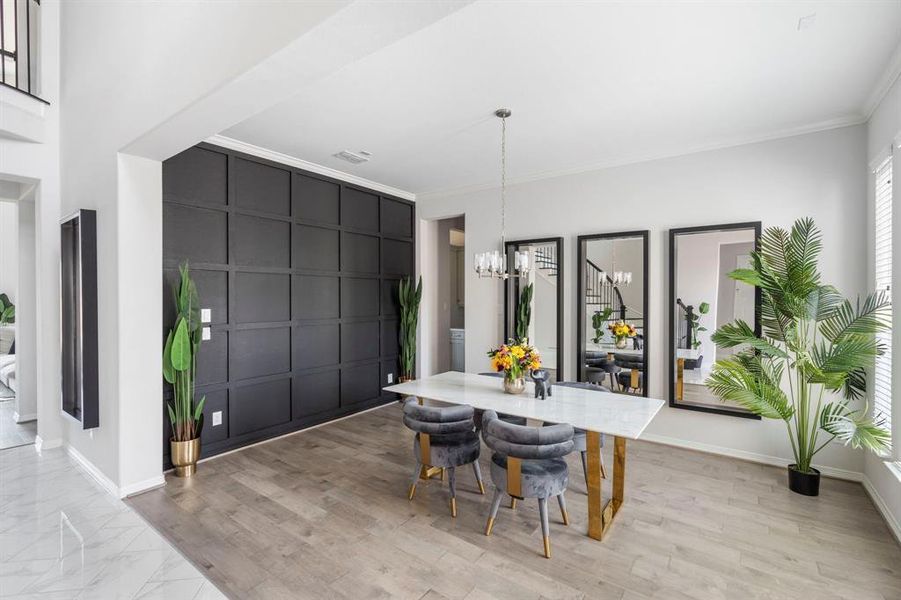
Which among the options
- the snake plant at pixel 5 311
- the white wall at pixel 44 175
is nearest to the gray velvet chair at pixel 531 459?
the white wall at pixel 44 175

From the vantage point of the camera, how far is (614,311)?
437 cm

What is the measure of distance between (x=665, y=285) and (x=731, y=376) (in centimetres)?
114

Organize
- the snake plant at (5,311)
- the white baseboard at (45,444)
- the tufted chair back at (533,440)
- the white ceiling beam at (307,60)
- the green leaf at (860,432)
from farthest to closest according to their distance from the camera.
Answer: the snake plant at (5,311), the white baseboard at (45,444), the green leaf at (860,432), the tufted chair back at (533,440), the white ceiling beam at (307,60)

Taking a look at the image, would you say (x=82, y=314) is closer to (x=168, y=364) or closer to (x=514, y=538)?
(x=168, y=364)

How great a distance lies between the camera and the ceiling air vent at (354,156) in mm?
4150

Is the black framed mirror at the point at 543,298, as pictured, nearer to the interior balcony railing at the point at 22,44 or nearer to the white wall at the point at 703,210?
the white wall at the point at 703,210

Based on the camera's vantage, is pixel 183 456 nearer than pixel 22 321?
Yes

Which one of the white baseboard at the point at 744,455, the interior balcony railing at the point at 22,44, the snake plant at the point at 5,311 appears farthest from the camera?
the snake plant at the point at 5,311

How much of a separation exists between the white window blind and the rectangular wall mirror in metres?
5.46

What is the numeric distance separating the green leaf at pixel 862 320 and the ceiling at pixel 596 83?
142cm

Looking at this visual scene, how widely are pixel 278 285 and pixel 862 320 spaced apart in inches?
186

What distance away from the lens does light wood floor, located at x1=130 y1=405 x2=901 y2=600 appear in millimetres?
2070

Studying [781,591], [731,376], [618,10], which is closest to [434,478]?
[781,591]

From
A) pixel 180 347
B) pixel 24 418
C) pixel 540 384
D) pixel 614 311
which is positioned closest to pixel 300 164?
pixel 180 347
